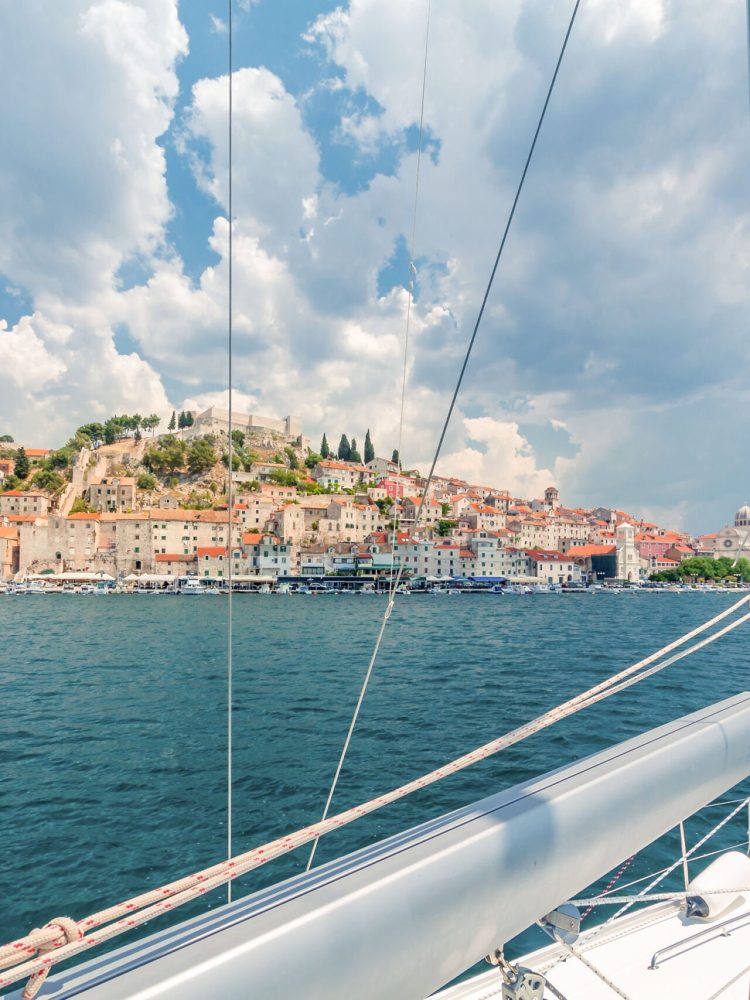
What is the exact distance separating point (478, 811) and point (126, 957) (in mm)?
712

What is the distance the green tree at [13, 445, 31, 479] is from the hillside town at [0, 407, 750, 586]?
152 millimetres

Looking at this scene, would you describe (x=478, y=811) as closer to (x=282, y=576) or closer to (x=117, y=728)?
(x=117, y=728)

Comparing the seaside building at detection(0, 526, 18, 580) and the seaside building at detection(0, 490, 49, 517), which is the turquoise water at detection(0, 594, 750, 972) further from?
the seaside building at detection(0, 490, 49, 517)

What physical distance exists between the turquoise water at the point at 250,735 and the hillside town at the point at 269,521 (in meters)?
33.9

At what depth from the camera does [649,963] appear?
231cm

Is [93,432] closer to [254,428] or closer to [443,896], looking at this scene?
[254,428]

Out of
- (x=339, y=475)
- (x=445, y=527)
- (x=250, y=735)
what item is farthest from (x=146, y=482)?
(x=250, y=735)

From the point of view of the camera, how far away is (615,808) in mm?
1377

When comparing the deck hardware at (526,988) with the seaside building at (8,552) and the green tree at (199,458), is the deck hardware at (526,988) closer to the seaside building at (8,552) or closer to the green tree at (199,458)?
the seaside building at (8,552)

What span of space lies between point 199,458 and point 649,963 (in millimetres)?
89447

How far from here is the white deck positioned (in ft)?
6.95

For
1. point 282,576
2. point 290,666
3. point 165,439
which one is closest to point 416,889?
point 290,666

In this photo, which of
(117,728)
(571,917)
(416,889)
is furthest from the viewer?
(117,728)

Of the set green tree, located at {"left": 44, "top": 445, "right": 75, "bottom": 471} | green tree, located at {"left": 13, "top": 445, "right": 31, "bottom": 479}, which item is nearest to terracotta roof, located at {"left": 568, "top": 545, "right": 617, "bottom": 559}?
green tree, located at {"left": 44, "top": 445, "right": 75, "bottom": 471}
